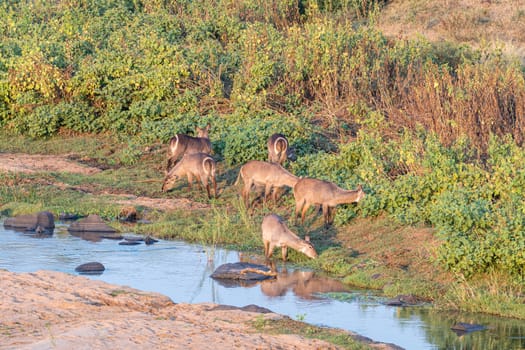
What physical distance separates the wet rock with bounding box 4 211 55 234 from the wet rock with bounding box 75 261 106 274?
227cm

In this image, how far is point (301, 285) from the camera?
10.2m

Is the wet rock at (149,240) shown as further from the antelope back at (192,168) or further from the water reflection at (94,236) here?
the antelope back at (192,168)

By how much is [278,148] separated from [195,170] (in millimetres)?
1326

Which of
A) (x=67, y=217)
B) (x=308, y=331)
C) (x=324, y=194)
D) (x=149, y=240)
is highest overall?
(x=324, y=194)

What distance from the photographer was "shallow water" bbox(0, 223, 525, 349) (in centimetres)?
845

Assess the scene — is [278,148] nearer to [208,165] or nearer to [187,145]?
[208,165]

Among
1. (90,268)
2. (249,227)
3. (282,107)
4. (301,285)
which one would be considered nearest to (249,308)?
(301,285)

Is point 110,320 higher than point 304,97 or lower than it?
lower

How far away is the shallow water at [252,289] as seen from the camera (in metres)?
8.45

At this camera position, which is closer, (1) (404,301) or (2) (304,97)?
(1) (404,301)

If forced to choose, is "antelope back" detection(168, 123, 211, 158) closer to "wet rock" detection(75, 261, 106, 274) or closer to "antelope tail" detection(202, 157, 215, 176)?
"antelope tail" detection(202, 157, 215, 176)

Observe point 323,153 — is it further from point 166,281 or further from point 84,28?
point 84,28

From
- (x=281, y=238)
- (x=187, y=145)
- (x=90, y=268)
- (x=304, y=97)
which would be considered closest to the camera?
(x=90, y=268)

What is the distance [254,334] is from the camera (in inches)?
299
